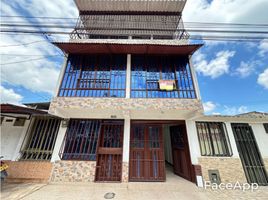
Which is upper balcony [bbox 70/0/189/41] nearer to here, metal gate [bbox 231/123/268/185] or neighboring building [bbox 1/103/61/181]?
neighboring building [bbox 1/103/61/181]

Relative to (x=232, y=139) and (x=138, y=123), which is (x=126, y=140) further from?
(x=232, y=139)

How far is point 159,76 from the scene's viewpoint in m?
6.04

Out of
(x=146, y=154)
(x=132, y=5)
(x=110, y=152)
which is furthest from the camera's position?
(x=132, y=5)

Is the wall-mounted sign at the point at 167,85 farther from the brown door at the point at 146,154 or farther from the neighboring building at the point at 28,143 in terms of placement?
the neighboring building at the point at 28,143

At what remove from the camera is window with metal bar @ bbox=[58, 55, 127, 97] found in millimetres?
5699

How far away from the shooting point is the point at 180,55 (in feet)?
20.8

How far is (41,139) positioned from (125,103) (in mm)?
4627

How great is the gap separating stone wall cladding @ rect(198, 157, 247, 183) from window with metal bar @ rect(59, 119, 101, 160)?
500cm

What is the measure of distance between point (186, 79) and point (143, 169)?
Result: 16.0ft

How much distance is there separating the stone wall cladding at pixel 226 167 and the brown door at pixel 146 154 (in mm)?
1791

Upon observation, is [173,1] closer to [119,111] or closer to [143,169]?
[119,111]

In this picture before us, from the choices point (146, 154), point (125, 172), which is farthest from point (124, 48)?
point (125, 172)

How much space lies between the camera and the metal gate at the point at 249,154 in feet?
17.3

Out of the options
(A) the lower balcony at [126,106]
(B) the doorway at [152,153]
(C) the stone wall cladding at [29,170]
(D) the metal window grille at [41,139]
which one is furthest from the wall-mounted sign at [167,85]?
(C) the stone wall cladding at [29,170]
